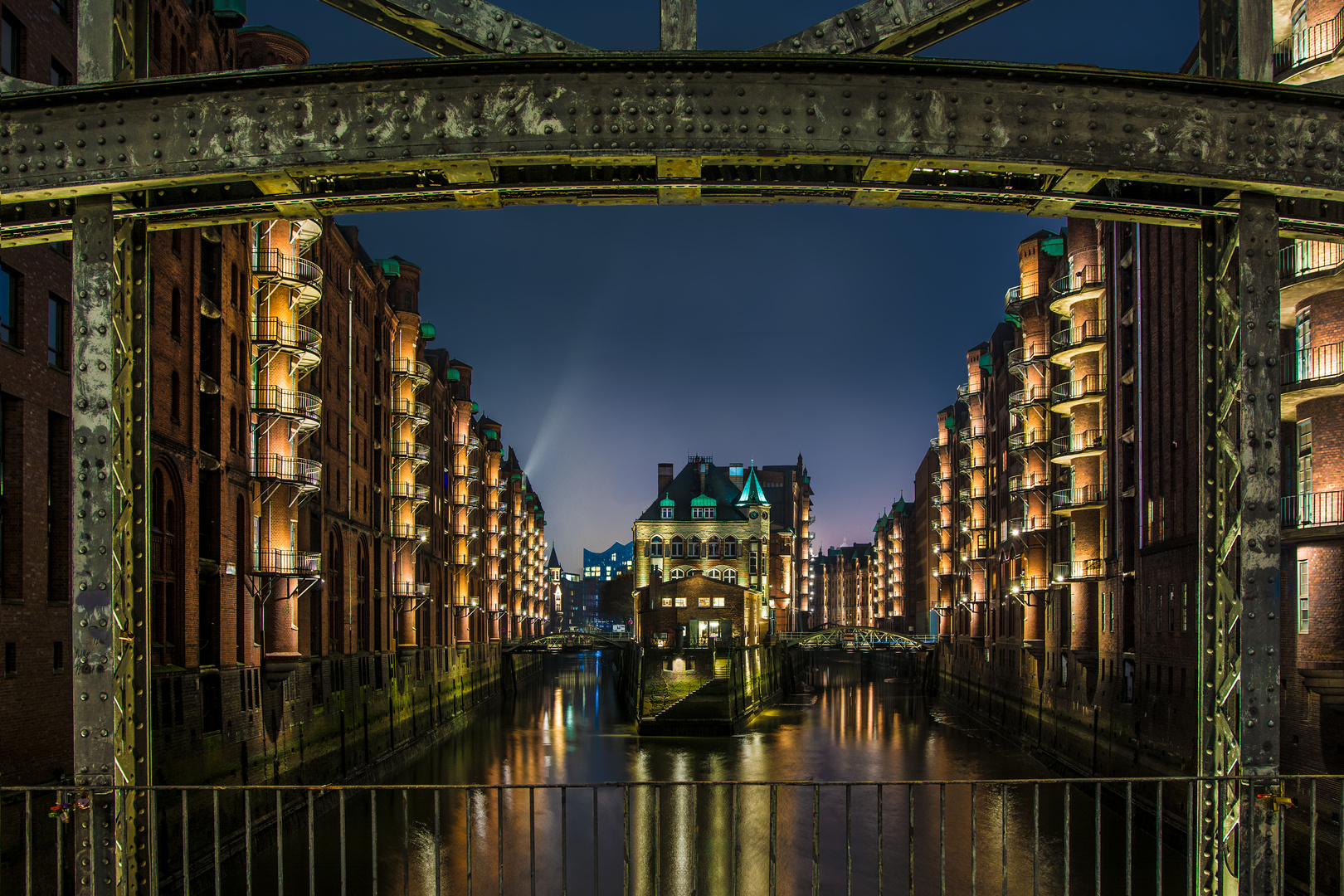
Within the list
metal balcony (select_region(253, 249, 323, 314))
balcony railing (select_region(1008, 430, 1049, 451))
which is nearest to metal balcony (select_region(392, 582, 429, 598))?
metal balcony (select_region(253, 249, 323, 314))

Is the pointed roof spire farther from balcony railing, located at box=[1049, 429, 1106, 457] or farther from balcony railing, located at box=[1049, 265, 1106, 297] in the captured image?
balcony railing, located at box=[1049, 265, 1106, 297]

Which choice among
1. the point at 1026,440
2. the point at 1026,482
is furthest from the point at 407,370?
the point at 1026,482

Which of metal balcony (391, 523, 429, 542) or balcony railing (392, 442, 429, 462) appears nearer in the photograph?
metal balcony (391, 523, 429, 542)

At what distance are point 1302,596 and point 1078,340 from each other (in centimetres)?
2029

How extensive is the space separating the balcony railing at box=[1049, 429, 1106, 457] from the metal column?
1560 inches

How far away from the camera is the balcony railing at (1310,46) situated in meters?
22.8

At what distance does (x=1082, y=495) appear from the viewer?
42.9m

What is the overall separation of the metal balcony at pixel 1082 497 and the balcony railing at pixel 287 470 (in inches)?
1030

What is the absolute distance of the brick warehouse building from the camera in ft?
66.5

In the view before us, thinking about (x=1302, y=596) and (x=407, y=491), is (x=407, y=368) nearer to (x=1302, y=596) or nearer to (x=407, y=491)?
(x=407, y=491)

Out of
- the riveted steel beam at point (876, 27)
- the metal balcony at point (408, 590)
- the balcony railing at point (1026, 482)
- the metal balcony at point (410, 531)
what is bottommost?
the metal balcony at point (408, 590)

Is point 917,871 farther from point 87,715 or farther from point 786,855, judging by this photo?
point 87,715

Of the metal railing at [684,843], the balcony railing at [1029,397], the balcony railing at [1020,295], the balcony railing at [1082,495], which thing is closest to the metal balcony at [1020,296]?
the balcony railing at [1020,295]

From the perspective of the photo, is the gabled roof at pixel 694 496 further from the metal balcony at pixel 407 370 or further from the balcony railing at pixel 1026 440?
the balcony railing at pixel 1026 440
